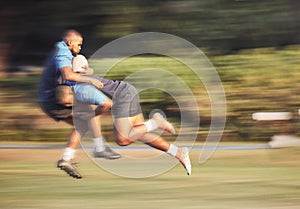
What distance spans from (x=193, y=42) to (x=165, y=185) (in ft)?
15.1

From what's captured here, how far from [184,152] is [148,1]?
5411 millimetres

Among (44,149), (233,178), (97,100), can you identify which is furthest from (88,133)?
(44,149)

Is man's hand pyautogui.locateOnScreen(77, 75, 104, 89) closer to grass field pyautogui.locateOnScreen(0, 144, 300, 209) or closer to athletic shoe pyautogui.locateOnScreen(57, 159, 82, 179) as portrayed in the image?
athletic shoe pyautogui.locateOnScreen(57, 159, 82, 179)

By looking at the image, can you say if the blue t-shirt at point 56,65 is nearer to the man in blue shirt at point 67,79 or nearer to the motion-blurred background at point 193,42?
the man in blue shirt at point 67,79

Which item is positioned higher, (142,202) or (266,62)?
(266,62)

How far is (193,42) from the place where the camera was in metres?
12.9

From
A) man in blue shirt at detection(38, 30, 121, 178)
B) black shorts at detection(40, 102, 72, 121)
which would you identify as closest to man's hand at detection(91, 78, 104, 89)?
man in blue shirt at detection(38, 30, 121, 178)

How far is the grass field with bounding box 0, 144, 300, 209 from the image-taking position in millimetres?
7688

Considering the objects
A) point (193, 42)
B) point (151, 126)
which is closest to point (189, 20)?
point (193, 42)

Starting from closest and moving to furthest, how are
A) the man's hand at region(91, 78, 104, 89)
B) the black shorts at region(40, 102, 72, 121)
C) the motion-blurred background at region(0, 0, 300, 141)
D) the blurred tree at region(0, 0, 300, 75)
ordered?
the man's hand at region(91, 78, 104, 89) < the black shorts at region(40, 102, 72, 121) < the motion-blurred background at region(0, 0, 300, 141) < the blurred tree at region(0, 0, 300, 75)

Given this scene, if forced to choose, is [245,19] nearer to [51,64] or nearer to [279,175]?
[279,175]

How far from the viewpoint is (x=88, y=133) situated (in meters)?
7.42

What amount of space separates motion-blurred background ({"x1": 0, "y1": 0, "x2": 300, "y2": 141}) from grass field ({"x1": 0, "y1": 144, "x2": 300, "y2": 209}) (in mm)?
1621

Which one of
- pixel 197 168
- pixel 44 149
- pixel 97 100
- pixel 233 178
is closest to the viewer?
pixel 97 100
